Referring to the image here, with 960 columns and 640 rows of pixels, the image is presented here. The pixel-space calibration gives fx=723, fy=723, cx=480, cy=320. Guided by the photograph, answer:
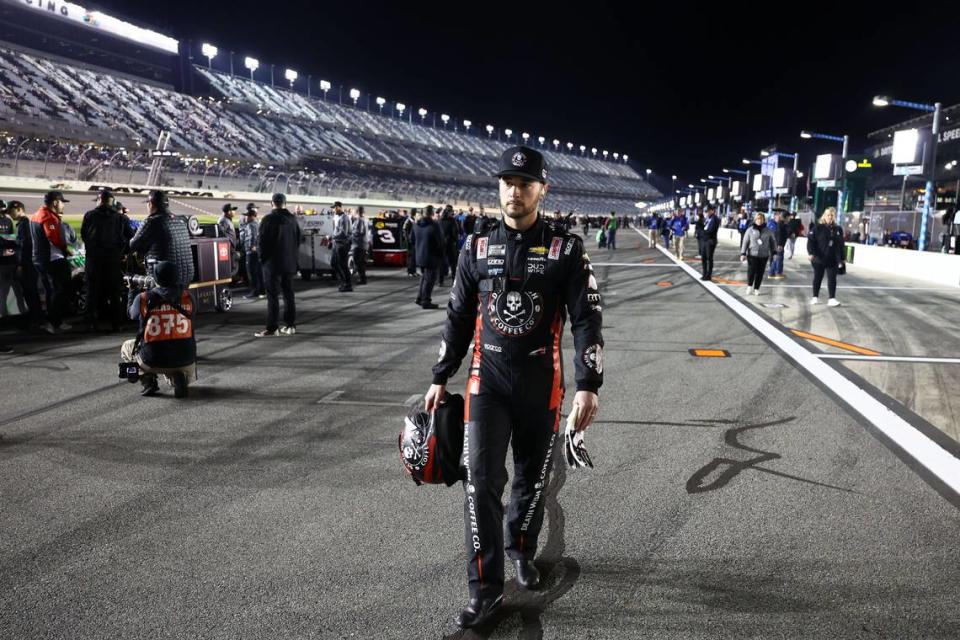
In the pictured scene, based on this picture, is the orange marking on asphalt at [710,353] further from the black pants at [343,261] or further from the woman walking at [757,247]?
the black pants at [343,261]

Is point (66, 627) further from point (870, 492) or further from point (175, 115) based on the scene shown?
point (175, 115)

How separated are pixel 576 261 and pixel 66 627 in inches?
100.0

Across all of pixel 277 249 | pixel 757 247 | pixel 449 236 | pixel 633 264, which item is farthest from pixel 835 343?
pixel 633 264

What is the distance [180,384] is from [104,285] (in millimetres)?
4558

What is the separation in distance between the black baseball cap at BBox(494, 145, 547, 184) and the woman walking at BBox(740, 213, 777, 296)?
1244cm

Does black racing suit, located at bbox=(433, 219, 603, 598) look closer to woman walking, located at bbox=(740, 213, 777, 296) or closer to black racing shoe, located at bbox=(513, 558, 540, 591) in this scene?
black racing shoe, located at bbox=(513, 558, 540, 591)

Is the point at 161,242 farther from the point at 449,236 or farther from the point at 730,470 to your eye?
the point at 449,236

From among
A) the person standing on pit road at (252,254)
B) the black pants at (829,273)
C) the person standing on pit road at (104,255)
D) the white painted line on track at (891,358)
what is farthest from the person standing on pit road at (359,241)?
the white painted line on track at (891,358)

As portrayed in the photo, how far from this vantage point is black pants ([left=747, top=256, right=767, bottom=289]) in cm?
1473

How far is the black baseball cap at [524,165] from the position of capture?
298cm

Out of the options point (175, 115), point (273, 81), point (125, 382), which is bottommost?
point (125, 382)

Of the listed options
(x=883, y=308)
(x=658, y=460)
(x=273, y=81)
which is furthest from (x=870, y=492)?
(x=273, y=81)

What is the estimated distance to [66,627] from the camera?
2.90 m

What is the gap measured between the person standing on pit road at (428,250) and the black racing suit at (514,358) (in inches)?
362
